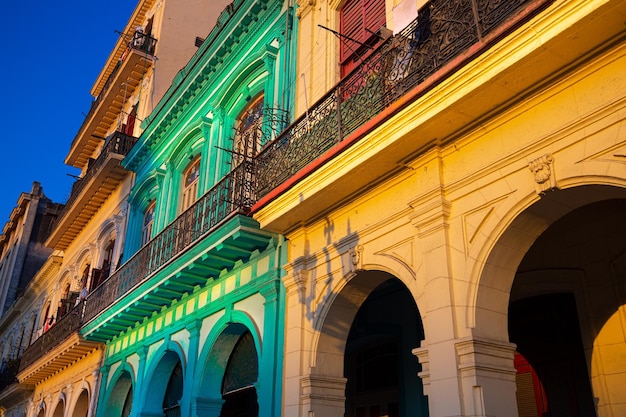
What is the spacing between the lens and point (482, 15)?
5.75 meters

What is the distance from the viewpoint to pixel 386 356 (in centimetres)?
948

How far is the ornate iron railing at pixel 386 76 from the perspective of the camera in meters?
5.80

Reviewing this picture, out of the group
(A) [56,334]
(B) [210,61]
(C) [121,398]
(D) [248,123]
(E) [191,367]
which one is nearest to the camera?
(E) [191,367]

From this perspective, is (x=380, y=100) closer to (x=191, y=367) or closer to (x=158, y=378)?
(x=191, y=367)

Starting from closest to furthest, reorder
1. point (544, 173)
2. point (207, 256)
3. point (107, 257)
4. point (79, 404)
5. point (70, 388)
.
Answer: point (544, 173), point (207, 256), point (79, 404), point (70, 388), point (107, 257)

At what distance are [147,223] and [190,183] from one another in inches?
103

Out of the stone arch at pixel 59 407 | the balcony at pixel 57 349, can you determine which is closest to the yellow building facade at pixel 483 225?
the balcony at pixel 57 349

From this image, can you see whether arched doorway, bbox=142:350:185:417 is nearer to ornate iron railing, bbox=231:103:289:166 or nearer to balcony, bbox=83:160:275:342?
balcony, bbox=83:160:275:342

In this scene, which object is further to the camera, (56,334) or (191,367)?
(56,334)

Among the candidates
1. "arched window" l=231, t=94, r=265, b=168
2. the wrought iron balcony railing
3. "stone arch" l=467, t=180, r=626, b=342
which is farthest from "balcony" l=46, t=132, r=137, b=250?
"stone arch" l=467, t=180, r=626, b=342

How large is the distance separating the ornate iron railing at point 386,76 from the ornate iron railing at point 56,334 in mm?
9331

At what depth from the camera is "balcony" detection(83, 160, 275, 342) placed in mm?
8922

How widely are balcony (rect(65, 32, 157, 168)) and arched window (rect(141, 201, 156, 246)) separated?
5.45 metres

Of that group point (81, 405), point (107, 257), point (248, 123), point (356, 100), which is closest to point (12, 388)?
point (81, 405)
